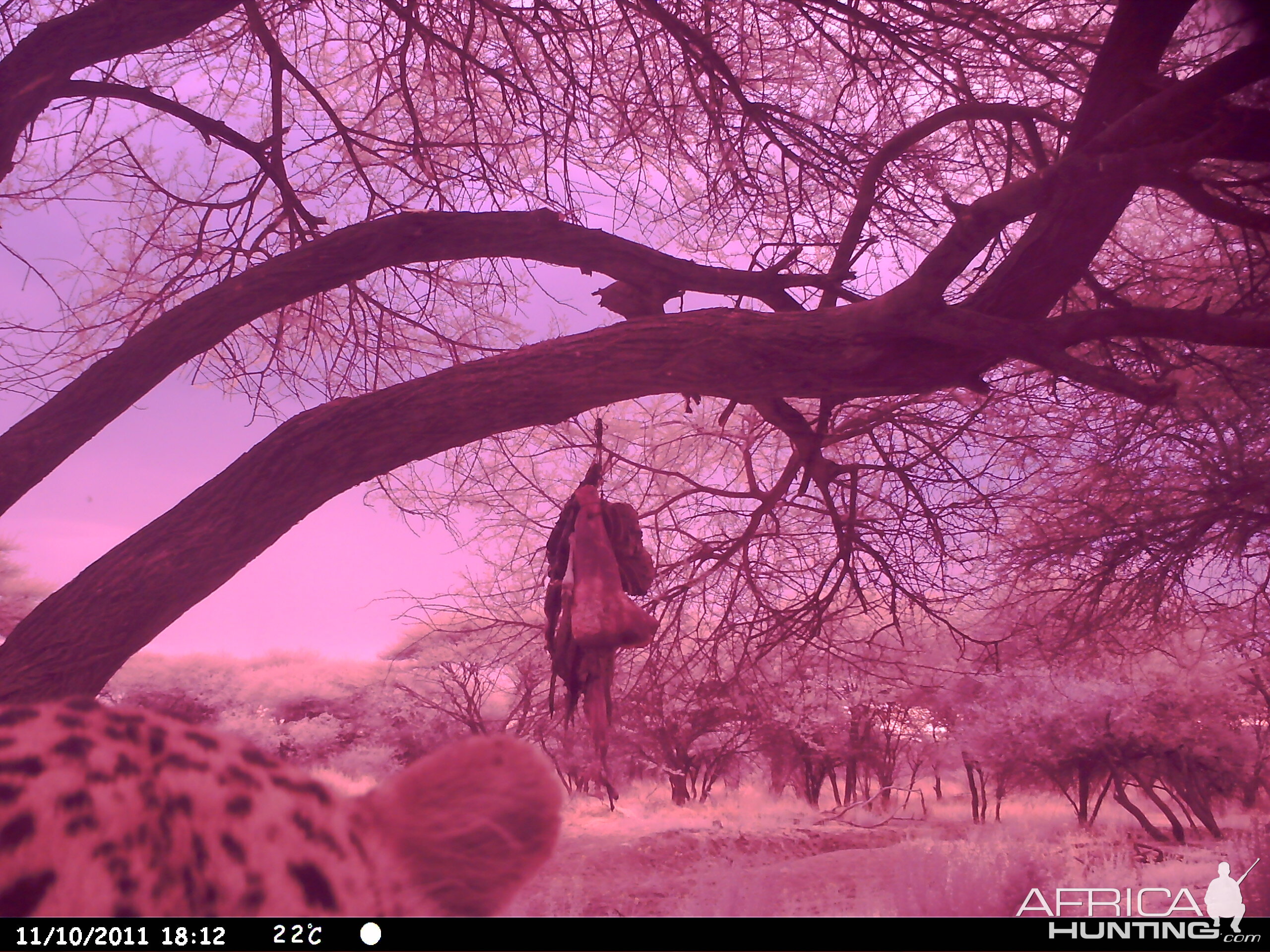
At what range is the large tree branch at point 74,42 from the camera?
1377mm

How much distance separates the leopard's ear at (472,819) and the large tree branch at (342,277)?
125 centimetres

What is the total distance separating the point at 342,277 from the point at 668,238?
817mm

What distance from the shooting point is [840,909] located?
1.12 meters

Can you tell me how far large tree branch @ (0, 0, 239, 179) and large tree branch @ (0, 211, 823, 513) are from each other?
48 centimetres

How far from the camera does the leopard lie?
0.60ft

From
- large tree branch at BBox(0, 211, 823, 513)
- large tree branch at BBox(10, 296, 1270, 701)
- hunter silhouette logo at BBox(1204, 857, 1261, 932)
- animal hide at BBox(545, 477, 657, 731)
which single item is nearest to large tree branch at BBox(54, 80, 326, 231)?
large tree branch at BBox(0, 211, 823, 513)

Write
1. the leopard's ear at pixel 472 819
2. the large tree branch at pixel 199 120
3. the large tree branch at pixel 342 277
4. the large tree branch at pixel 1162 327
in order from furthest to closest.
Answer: the large tree branch at pixel 199 120, the large tree branch at pixel 342 277, the large tree branch at pixel 1162 327, the leopard's ear at pixel 472 819

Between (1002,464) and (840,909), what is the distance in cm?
82

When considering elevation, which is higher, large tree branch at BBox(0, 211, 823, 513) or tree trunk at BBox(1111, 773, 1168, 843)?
large tree branch at BBox(0, 211, 823, 513)

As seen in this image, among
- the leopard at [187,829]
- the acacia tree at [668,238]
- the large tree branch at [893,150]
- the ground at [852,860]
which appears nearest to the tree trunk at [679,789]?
the ground at [852,860]

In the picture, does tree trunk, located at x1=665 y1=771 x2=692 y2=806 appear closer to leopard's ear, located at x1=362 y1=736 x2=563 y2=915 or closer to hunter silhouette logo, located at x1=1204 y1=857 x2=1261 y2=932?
hunter silhouette logo, located at x1=1204 y1=857 x2=1261 y2=932

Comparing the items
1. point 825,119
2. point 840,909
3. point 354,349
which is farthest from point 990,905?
point 354,349

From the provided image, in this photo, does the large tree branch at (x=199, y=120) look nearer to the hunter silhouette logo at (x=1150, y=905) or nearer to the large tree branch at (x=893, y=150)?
the large tree branch at (x=893, y=150)

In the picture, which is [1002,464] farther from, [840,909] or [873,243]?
[840,909]
